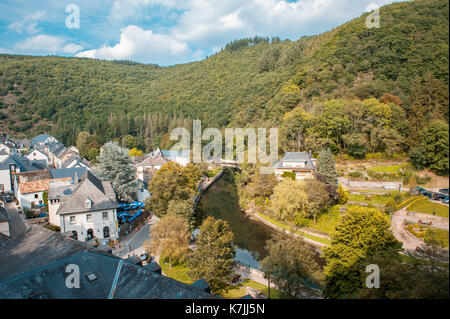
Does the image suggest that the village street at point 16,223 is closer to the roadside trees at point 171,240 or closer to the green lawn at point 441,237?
the roadside trees at point 171,240

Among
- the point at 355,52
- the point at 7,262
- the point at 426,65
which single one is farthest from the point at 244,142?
the point at 7,262

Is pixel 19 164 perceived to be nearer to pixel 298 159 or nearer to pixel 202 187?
pixel 202 187

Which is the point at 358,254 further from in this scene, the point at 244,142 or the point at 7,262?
the point at 244,142

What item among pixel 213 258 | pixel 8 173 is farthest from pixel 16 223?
pixel 213 258

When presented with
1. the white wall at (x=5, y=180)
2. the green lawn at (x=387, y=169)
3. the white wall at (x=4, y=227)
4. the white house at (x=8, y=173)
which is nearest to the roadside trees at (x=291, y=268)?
the white wall at (x=4, y=227)

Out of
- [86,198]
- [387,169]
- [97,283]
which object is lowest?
[86,198]

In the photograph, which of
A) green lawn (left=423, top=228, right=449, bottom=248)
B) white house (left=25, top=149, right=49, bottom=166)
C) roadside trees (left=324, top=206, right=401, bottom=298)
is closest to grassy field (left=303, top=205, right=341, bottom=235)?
roadside trees (left=324, top=206, right=401, bottom=298)

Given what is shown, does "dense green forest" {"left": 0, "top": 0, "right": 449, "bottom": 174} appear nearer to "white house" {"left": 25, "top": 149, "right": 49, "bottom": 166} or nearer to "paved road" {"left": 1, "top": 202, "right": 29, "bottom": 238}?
"white house" {"left": 25, "top": 149, "right": 49, "bottom": 166}

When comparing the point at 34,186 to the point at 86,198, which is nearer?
the point at 86,198
